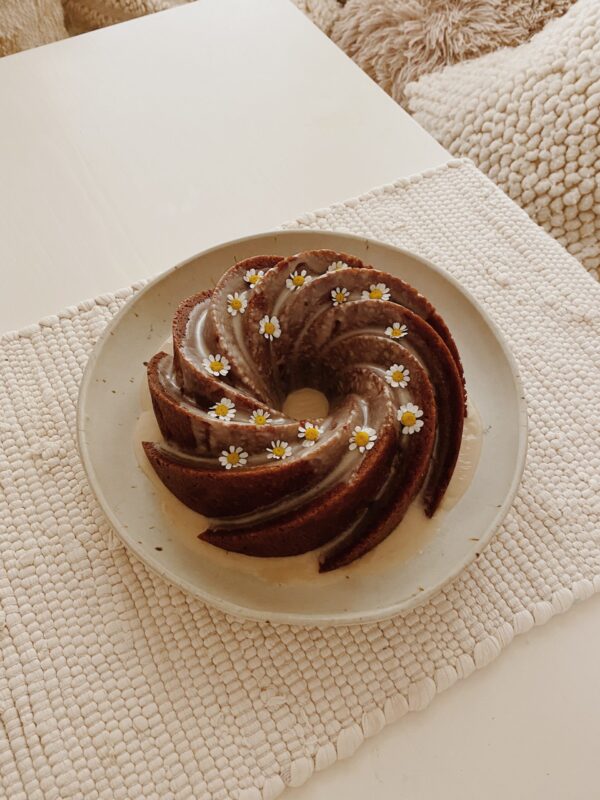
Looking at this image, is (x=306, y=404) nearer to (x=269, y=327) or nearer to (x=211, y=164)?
(x=269, y=327)

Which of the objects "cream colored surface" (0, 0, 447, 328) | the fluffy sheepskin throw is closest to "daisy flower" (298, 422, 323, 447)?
"cream colored surface" (0, 0, 447, 328)

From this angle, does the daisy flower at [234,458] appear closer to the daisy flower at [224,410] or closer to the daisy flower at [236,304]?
the daisy flower at [224,410]

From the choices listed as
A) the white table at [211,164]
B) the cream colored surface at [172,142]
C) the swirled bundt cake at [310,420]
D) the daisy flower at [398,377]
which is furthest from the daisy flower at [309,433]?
the cream colored surface at [172,142]

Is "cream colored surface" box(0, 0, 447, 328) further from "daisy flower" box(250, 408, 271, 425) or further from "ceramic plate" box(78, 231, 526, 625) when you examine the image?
"daisy flower" box(250, 408, 271, 425)

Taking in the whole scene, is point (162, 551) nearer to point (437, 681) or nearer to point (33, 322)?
point (437, 681)

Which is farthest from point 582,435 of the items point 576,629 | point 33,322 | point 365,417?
point 33,322
